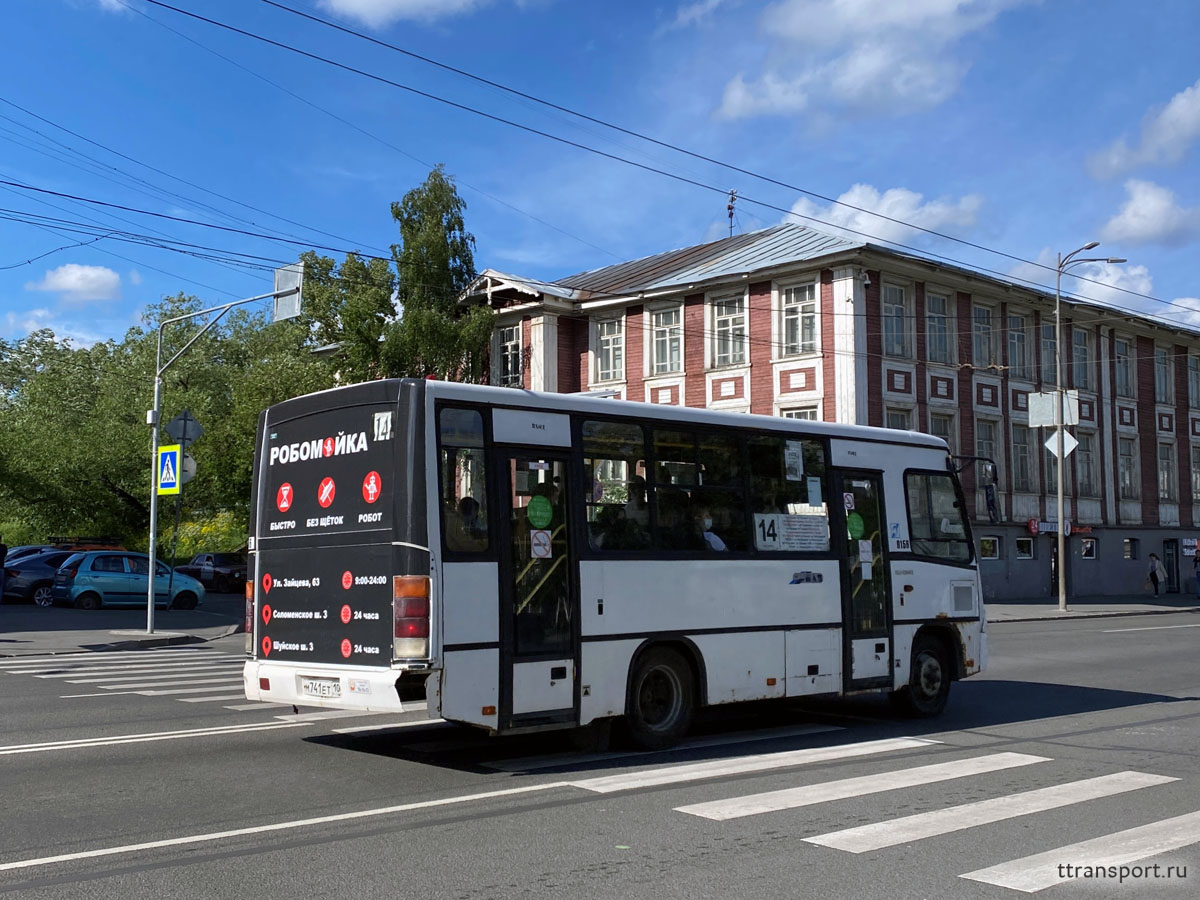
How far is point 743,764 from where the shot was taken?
30.9 feet

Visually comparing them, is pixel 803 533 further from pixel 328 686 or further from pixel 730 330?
pixel 730 330

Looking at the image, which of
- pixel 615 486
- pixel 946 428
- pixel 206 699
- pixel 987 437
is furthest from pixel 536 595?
pixel 987 437

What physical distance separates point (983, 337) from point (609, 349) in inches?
484

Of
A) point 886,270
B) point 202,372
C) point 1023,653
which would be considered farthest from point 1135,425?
point 202,372

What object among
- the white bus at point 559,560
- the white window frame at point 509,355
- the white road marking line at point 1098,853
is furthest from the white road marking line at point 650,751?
the white window frame at point 509,355

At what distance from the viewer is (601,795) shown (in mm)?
8078

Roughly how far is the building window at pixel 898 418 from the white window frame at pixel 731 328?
4544 millimetres

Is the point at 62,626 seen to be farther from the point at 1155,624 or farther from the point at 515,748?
the point at 1155,624

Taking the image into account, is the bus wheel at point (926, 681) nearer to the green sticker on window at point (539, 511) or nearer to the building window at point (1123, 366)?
the green sticker on window at point (539, 511)

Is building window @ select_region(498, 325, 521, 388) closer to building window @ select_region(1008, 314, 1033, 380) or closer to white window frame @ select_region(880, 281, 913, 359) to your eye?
white window frame @ select_region(880, 281, 913, 359)

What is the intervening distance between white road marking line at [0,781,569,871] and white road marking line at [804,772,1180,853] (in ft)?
7.34

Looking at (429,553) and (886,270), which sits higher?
(886,270)

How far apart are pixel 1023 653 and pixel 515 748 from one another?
12.6 meters

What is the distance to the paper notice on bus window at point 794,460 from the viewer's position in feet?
37.6
